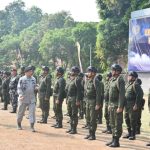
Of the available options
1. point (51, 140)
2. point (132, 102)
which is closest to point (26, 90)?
point (51, 140)

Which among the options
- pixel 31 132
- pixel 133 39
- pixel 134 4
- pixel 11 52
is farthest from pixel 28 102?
pixel 11 52

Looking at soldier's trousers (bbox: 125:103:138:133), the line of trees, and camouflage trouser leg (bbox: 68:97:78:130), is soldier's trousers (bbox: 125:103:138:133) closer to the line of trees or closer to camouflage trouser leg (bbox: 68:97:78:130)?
camouflage trouser leg (bbox: 68:97:78:130)

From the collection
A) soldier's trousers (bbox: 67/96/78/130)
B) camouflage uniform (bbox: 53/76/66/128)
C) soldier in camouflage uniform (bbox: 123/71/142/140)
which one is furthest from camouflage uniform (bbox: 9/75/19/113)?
soldier in camouflage uniform (bbox: 123/71/142/140)

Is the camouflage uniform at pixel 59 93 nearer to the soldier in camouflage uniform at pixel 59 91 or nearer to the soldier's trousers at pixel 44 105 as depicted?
the soldier in camouflage uniform at pixel 59 91

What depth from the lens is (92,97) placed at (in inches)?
452

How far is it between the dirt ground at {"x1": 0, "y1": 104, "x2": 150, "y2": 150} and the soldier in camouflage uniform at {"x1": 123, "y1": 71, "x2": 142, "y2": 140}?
331mm

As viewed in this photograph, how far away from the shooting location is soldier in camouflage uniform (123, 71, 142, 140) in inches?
467

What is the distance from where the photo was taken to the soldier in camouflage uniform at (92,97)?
1125 centimetres

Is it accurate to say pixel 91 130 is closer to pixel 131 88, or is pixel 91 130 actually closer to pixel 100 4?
pixel 131 88

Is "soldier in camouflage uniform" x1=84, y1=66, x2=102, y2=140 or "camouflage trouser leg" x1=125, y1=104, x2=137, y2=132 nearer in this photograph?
"soldier in camouflage uniform" x1=84, y1=66, x2=102, y2=140

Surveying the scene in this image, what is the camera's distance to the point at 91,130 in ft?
37.6

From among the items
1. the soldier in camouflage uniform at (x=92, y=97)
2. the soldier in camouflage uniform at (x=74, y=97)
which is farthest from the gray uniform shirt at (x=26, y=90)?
the soldier in camouflage uniform at (x=92, y=97)

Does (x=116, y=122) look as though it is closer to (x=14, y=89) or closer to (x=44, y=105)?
(x=44, y=105)

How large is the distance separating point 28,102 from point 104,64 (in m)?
35.1
